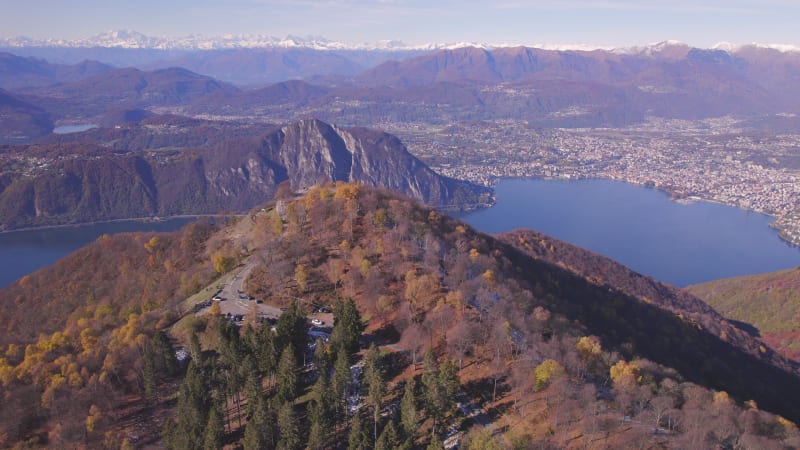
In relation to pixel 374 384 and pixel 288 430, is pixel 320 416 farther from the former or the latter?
pixel 374 384

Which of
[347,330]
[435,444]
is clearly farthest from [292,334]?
[435,444]

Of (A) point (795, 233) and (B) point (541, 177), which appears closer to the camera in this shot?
(A) point (795, 233)

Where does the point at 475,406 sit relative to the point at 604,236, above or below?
above

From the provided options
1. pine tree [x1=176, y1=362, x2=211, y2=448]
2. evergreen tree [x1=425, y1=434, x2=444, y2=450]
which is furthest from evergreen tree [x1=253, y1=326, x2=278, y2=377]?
evergreen tree [x1=425, y1=434, x2=444, y2=450]

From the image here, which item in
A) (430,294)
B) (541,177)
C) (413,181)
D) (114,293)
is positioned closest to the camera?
(430,294)

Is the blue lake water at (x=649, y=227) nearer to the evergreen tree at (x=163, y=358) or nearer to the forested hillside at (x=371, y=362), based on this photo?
the forested hillside at (x=371, y=362)

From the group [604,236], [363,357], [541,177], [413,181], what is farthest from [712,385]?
[541,177]

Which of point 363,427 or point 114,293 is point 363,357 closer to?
point 363,427
